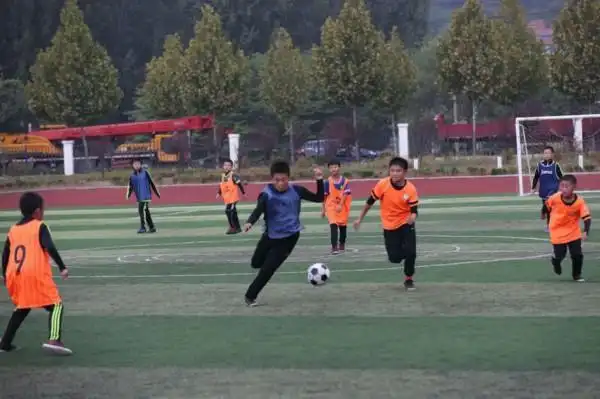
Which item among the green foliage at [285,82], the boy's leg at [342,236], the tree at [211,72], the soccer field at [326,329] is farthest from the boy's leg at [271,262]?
the green foliage at [285,82]

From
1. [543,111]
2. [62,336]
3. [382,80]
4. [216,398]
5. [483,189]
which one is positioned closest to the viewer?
[216,398]

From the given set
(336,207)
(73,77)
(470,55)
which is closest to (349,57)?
(470,55)

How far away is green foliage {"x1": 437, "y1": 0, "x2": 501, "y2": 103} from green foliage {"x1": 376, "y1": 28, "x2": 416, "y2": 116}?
3.33 meters

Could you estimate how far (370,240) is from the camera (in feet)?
71.5

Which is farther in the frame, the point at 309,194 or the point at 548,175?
the point at 548,175

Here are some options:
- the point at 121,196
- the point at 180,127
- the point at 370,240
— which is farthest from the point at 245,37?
the point at 370,240

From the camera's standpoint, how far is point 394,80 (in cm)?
5369

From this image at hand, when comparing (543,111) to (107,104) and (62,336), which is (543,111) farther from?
(62,336)

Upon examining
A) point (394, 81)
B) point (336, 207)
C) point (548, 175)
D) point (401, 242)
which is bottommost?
point (401, 242)

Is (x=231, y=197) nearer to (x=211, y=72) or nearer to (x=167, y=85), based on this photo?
(x=211, y=72)

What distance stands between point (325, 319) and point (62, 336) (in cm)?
264

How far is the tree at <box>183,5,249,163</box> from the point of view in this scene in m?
50.1

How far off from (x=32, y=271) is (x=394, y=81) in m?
44.5

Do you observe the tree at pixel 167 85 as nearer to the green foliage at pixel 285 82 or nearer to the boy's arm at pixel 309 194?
the green foliage at pixel 285 82
